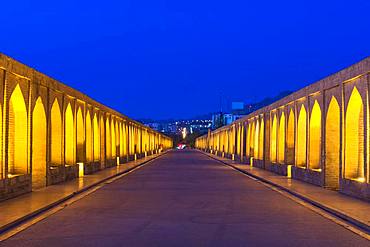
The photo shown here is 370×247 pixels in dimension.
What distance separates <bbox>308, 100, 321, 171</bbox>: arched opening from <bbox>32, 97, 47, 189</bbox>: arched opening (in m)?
11.1

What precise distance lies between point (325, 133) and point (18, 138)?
11.2 metres

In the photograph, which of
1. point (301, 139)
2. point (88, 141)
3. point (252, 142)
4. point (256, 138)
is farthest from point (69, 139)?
point (252, 142)

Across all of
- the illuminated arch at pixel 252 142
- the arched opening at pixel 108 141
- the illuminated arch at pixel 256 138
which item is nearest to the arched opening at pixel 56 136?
→ the arched opening at pixel 108 141

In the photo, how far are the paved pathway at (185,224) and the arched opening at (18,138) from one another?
2822 millimetres

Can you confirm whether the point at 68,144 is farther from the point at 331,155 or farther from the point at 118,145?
the point at 118,145

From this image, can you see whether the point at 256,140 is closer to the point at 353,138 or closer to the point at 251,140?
the point at 251,140

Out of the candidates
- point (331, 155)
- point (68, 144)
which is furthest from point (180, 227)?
point (68, 144)

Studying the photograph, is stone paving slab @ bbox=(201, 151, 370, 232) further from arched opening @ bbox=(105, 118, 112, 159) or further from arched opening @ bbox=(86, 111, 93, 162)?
arched opening @ bbox=(105, 118, 112, 159)

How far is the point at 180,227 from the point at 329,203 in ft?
19.1

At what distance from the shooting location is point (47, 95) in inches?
874

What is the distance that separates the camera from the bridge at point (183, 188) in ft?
35.8

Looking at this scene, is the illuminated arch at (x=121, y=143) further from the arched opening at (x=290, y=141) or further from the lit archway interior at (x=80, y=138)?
the arched opening at (x=290, y=141)

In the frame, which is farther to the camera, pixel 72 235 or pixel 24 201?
pixel 24 201

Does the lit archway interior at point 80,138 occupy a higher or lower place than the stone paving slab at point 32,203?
higher
